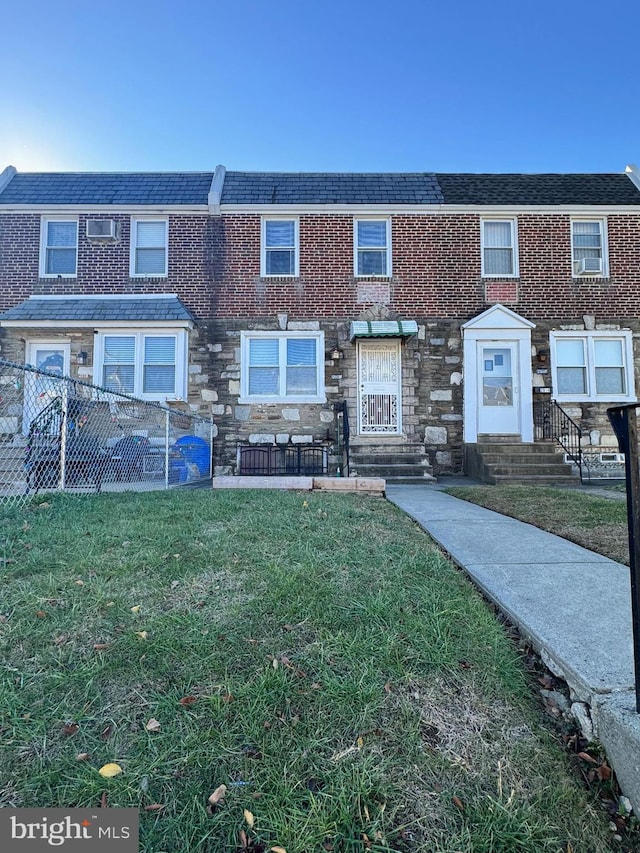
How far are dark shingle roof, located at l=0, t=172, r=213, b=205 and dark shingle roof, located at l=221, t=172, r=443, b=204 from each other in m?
0.91

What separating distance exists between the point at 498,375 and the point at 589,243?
4.02 meters

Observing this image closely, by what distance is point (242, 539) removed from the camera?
3.73 metres

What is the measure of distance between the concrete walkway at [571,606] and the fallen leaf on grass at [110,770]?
1.65 m

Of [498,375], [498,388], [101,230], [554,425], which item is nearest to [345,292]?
[498,375]

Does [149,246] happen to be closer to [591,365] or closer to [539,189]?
[539,189]

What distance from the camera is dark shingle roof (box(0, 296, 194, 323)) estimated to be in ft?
34.2

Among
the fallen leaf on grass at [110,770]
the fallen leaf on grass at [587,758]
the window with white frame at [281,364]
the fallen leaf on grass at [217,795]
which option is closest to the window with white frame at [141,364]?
the window with white frame at [281,364]

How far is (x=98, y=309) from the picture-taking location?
10719 millimetres

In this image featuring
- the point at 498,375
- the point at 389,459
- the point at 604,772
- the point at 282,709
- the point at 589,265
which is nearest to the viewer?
the point at 604,772

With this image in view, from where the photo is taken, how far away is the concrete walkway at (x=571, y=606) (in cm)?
167

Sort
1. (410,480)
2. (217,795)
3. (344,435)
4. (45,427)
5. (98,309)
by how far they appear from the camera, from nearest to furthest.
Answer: (217,795), (45,427), (410,480), (344,435), (98,309)

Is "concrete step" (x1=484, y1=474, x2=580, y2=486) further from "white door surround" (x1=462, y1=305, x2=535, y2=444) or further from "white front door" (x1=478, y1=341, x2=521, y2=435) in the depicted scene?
"white front door" (x1=478, y1=341, x2=521, y2=435)

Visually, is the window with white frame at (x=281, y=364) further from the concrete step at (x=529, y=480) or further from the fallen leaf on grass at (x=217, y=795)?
the fallen leaf on grass at (x=217, y=795)

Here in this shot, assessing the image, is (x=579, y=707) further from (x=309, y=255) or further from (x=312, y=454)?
(x=309, y=255)
